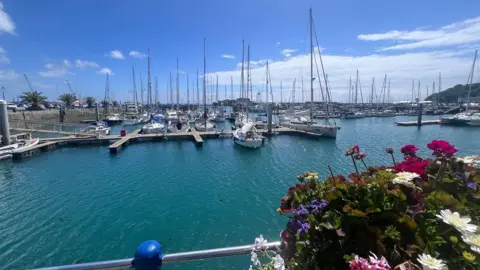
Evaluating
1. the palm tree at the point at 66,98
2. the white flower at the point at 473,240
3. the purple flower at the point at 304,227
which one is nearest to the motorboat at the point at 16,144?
the purple flower at the point at 304,227

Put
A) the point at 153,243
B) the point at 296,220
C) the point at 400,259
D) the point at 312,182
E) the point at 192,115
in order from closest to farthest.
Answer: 1. the point at 400,259
2. the point at 296,220
3. the point at 153,243
4. the point at 312,182
5. the point at 192,115

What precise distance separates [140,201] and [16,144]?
74.7 ft

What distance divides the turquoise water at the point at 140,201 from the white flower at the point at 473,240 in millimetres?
8579

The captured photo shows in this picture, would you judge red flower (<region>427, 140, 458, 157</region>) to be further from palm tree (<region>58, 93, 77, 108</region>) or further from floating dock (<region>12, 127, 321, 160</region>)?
palm tree (<region>58, 93, 77, 108</region>)

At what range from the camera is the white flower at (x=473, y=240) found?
4.03ft

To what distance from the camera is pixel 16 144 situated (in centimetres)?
2650

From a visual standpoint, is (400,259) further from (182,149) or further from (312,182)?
(182,149)

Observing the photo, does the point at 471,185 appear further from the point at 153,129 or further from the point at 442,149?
the point at 153,129

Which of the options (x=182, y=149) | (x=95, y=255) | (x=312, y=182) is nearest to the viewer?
(x=312, y=182)

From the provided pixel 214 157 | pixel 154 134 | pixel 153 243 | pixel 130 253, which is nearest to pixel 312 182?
pixel 153 243

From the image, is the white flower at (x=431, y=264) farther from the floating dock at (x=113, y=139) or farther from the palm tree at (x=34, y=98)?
the palm tree at (x=34, y=98)

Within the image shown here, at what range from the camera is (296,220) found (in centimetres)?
163

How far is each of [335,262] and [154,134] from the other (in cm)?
3772

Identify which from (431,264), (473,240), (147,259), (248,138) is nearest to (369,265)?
(431,264)
